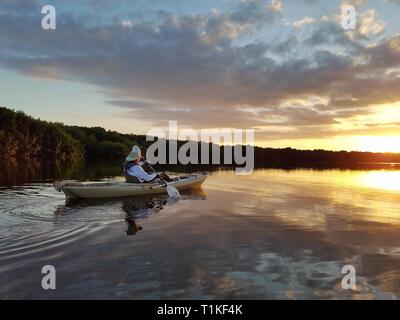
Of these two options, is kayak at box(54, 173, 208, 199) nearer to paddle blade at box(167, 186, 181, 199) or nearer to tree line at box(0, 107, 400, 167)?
paddle blade at box(167, 186, 181, 199)

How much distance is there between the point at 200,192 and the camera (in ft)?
82.1

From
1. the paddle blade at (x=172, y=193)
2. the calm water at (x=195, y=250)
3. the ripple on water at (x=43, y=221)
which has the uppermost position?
the paddle blade at (x=172, y=193)

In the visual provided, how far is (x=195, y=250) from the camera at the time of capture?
10320mm

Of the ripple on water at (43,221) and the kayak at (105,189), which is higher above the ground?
the kayak at (105,189)

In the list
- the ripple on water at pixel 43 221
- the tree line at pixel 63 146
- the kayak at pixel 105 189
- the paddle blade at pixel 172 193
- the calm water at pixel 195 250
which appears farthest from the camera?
the tree line at pixel 63 146

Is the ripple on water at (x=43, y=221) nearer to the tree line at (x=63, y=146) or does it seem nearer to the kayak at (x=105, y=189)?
the kayak at (x=105, y=189)

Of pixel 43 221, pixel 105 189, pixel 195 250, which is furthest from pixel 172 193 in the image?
pixel 195 250

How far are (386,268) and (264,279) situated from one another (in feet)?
10.2

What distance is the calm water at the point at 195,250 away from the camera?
24.6 ft

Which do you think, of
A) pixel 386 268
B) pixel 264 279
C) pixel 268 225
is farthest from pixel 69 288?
pixel 268 225

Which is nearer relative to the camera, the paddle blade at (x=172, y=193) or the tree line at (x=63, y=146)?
the paddle blade at (x=172, y=193)

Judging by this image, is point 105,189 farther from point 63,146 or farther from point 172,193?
point 63,146

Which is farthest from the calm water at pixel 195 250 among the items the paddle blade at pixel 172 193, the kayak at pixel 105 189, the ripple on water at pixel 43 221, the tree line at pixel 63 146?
the tree line at pixel 63 146
